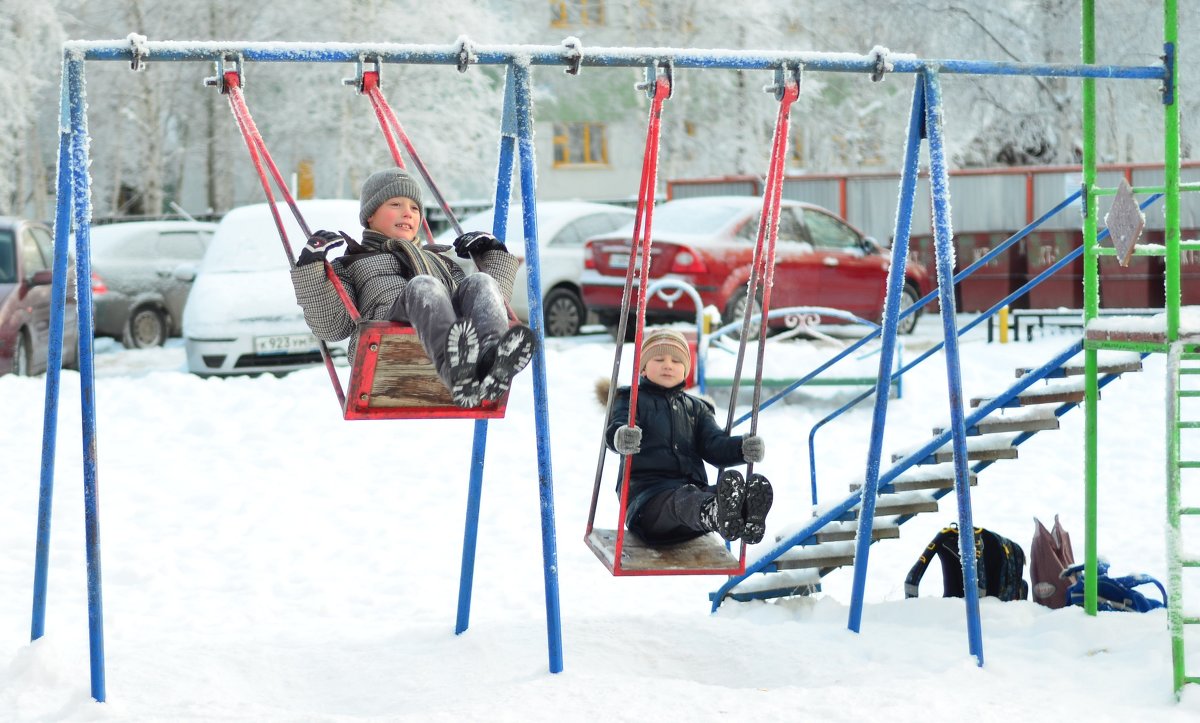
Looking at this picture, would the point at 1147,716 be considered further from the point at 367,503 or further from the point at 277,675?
the point at 367,503

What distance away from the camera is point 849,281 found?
1468cm

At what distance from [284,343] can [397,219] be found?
6.72 meters

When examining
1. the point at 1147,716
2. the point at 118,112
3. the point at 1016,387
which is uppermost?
the point at 118,112

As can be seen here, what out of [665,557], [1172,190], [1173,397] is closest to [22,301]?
[665,557]

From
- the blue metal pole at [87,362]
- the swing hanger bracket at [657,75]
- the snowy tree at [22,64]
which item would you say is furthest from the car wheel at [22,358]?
the snowy tree at [22,64]

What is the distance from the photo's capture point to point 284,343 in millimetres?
11570

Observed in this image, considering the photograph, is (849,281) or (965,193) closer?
(849,281)

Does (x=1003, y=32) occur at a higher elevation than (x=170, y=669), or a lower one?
higher

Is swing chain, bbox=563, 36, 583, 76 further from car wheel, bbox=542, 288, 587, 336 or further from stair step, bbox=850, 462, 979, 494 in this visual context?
car wheel, bbox=542, 288, 587, 336

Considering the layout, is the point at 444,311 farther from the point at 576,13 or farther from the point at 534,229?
the point at 576,13

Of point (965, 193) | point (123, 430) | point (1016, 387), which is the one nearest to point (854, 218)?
point (965, 193)

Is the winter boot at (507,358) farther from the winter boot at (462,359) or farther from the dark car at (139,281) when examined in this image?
the dark car at (139,281)

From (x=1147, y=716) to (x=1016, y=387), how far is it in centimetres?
159

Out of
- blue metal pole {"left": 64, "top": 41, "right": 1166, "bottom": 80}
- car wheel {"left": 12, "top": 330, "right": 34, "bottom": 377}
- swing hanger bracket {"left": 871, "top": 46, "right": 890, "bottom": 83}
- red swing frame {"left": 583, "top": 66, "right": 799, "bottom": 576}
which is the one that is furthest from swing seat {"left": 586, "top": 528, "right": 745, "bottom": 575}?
car wheel {"left": 12, "top": 330, "right": 34, "bottom": 377}
